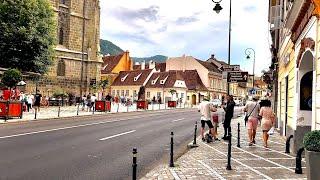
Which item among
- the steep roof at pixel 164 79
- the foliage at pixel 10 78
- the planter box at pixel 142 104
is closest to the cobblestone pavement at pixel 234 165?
Result: the foliage at pixel 10 78

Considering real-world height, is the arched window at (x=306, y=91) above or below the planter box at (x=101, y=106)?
above

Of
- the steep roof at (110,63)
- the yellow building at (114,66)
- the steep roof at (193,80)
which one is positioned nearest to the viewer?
the steep roof at (193,80)

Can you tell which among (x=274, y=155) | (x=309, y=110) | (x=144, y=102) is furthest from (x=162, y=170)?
(x=144, y=102)

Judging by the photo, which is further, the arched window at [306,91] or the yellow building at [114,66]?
the yellow building at [114,66]

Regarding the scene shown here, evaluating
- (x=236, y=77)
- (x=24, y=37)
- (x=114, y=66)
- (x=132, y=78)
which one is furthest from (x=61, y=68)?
(x=236, y=77)

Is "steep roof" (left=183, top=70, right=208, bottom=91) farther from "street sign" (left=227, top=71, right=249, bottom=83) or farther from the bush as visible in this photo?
the bush

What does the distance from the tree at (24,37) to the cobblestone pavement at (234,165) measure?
3678cm

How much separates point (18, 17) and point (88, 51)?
15780 mm

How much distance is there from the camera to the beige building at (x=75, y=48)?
59.2m

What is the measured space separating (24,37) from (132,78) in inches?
1744

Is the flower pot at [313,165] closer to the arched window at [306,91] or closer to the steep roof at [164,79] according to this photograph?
the arched window at [306,91]

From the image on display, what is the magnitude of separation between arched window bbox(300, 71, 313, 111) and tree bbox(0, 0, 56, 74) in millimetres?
38111

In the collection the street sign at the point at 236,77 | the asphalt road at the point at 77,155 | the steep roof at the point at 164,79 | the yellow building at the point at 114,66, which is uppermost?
the yellow building at the point at 114,66

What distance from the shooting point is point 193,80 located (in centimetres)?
8638
